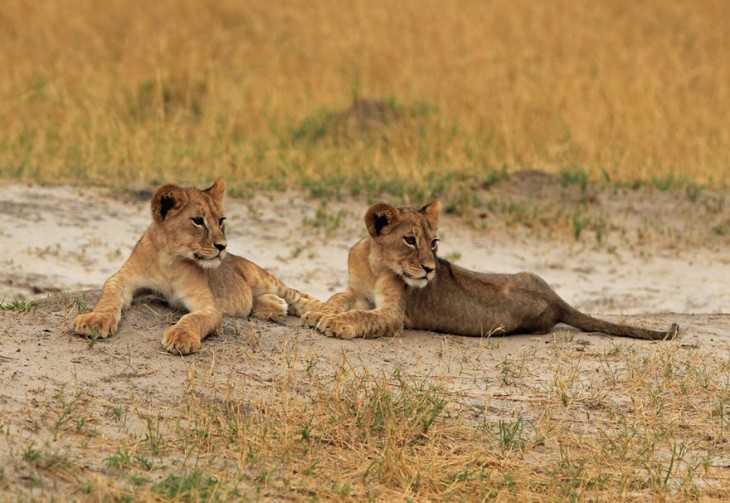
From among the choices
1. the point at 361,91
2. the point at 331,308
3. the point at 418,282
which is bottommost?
the point at 331,308

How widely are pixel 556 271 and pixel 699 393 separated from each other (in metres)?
3.41

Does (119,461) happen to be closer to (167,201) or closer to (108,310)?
(108,310)

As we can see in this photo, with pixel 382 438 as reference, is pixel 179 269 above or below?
above

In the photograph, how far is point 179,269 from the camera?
21.0 ft

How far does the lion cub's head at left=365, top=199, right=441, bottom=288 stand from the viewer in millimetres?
6816

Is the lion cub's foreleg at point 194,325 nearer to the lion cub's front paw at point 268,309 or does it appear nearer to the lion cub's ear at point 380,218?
the lion cub's front paw at point 268,309

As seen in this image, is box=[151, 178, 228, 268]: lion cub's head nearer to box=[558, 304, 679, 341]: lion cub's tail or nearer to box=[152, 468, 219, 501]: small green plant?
box=[152, 468, 219, 501]: small green plant

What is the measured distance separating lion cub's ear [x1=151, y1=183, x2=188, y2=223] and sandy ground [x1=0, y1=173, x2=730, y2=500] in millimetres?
510

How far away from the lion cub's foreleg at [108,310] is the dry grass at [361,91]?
399 centimetres

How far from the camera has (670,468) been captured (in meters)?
5.00

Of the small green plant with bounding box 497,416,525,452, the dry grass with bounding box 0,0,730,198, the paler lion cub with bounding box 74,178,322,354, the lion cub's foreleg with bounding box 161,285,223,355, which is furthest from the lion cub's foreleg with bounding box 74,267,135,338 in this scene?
the dry grass with bounding box 0,0,730,198

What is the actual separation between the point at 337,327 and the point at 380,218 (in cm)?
70

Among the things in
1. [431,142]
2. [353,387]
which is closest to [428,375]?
[353,387]

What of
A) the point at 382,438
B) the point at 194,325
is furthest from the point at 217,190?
the point at 382,438
